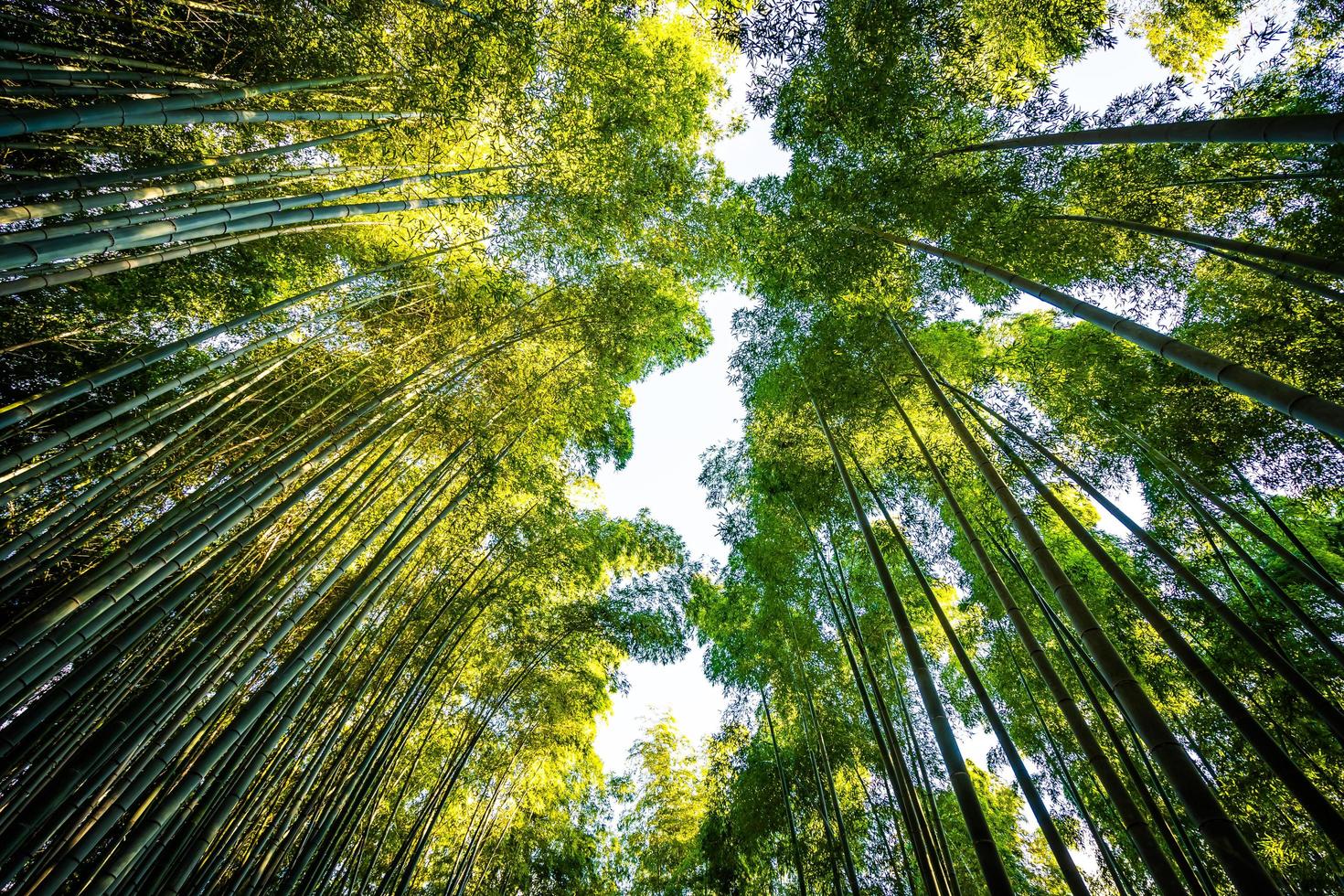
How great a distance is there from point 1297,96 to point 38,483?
7332mm

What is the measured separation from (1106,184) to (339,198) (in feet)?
16.6

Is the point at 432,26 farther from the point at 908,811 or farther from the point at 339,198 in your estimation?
the point at 908,811

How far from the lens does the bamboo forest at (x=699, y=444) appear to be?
2.10 meters

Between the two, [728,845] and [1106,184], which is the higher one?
[1106,184]

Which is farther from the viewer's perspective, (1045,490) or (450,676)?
(450,676)

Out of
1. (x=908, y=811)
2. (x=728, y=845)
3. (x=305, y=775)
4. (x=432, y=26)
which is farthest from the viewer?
(x=728, y=845)

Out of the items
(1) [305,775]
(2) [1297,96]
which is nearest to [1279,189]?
(2) [1297,96]

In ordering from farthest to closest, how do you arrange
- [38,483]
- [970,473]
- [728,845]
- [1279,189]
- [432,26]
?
[728,845] < [970,473] < [432,26] < [1279,189] < [38,483]

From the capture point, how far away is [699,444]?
712cm

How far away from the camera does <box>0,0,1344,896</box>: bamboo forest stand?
210cm

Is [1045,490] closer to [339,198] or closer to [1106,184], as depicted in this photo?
[1106,184]

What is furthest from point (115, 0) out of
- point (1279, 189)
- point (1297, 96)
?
point (1279, 189)

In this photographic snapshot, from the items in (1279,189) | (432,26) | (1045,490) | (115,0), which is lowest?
(1045,490)

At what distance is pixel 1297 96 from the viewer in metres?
3.12
